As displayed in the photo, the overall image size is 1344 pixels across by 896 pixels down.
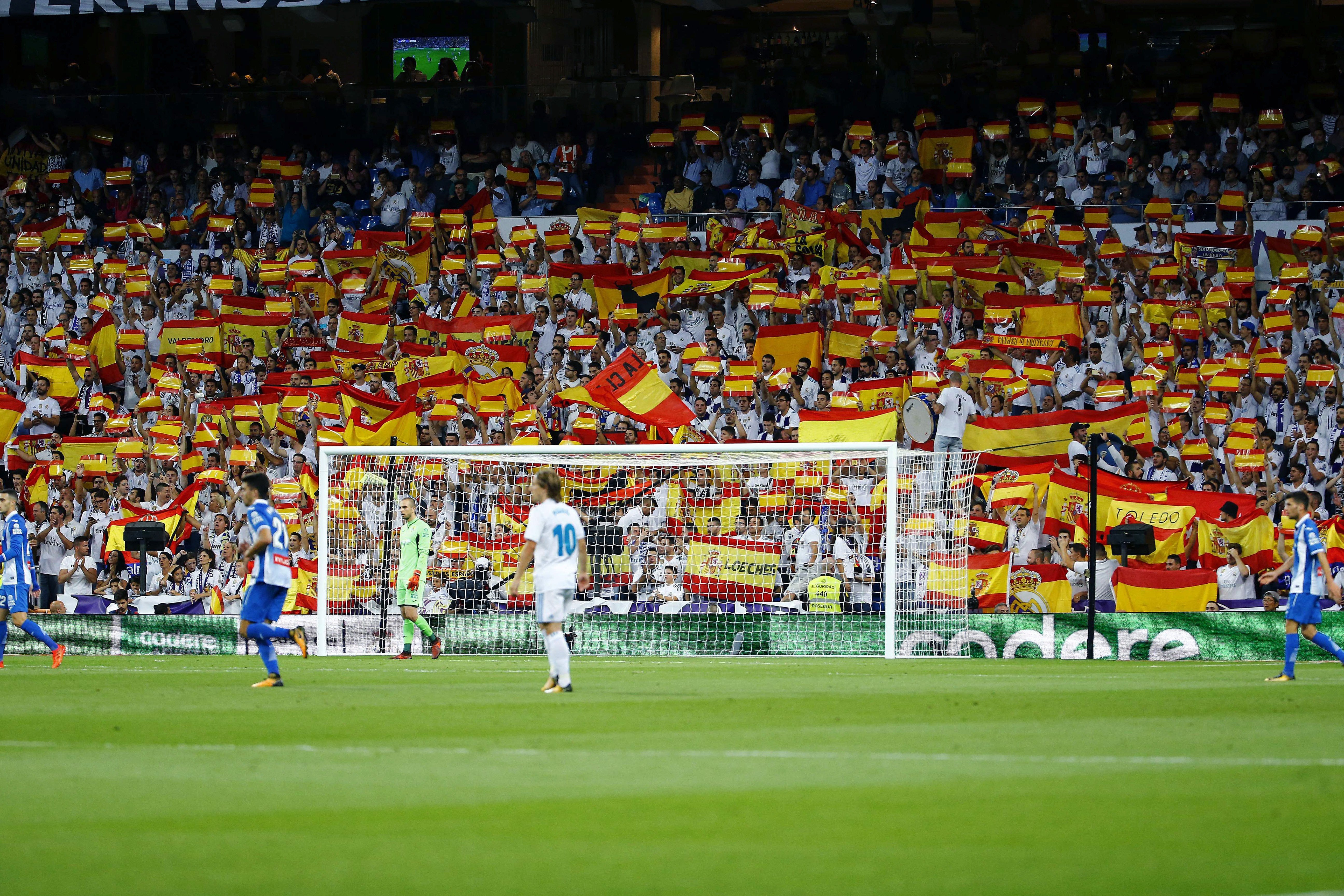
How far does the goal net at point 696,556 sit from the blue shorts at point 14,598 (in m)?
4.23

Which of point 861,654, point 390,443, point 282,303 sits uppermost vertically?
point 282,303

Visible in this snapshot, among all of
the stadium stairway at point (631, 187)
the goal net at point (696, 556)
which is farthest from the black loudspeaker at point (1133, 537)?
the stadium stairway at point (631, 187)

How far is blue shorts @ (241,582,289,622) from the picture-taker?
49.6 feet

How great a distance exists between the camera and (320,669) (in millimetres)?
17766

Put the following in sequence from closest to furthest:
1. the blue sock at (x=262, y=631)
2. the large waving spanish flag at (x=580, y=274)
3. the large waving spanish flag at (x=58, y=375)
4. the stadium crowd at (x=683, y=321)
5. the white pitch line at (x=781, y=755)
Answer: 1. the white pitch line at (x=781, y=755)
2. the blue sock at (x=262, y=631)
3. the stadium crowd at (x=683, y=321)
4. the large waving spanish flag at (x=580, y=274)
5. the large waving spanish flag at (x=58, y=375)

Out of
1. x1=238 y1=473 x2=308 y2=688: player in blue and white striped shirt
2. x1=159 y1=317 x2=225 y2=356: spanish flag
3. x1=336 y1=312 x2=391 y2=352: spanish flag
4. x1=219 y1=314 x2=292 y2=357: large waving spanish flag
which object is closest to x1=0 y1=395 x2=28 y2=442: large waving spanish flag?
x1=159 y1=317 x2=225 y2=356: spanish flag

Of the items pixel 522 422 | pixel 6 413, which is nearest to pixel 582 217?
pixel 522 422

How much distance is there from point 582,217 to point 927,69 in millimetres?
7287

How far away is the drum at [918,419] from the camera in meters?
22.9

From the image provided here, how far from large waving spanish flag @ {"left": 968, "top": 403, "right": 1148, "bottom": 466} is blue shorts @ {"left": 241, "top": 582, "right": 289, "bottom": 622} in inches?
442

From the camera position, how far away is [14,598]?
1814 centimetres

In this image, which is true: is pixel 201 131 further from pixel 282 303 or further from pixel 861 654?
pixel 861 654

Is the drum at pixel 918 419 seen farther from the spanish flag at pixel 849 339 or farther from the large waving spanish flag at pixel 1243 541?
the large waving spanish flag at pixel 1243 541

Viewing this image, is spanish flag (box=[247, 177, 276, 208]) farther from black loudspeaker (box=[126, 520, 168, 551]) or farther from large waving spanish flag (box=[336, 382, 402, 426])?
black loudspeaker (box=[126, 520, 168, 551])
